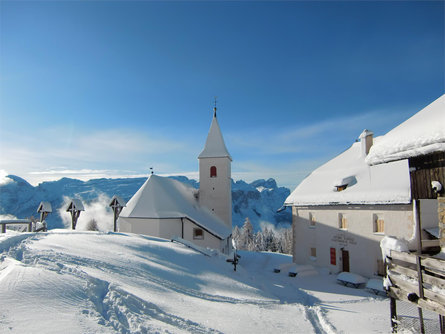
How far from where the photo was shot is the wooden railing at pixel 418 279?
673 centimetres

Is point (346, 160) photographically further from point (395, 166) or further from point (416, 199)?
point (416, 199)

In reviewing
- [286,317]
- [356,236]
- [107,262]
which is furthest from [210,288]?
[356,236]

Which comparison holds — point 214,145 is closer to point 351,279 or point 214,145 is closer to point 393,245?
point 351,279

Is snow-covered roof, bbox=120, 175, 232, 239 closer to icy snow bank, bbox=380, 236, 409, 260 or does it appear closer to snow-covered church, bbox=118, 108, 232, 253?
snow-covered church, bbox=118, 108, 232, 253

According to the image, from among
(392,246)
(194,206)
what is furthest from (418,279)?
(194,206)

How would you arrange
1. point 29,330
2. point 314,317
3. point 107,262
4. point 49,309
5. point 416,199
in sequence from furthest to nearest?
point 314,317 → point 107,262 → point 416,199 → point 49,309 → point 29,330

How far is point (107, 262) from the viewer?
389 inches

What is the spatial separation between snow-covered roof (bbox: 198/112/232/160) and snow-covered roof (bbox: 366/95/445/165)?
2615cm

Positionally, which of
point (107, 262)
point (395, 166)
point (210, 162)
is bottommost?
point (107, 262)

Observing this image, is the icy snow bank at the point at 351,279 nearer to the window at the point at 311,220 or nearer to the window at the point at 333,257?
the window at the point at 333,257

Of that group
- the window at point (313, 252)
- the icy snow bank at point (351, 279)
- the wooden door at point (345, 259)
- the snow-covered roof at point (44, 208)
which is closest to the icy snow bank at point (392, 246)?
the icy snow bank at point (351, 279)

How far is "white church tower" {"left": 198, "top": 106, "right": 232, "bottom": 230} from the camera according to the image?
34.8 m

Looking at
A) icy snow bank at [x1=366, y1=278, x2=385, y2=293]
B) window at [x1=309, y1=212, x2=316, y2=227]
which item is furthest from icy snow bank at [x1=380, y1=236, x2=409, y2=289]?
window at [x1=309, y1=212, x2=316, y2=227]

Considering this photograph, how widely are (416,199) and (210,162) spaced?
2728 centimetres
